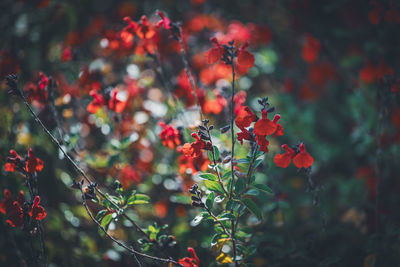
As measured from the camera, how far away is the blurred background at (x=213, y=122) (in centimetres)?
198

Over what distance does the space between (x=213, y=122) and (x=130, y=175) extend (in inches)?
32.9

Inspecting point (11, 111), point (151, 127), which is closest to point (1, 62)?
point (11, 111)

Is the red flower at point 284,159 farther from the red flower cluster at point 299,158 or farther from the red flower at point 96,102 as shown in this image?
the red flower at point 96,102

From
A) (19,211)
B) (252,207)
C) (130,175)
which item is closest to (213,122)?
(130,175)

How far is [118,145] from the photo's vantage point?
1.91m

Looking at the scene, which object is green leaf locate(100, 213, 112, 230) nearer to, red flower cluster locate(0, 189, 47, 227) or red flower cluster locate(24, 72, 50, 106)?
red flower cluster locate(0, 189, 47, 227)

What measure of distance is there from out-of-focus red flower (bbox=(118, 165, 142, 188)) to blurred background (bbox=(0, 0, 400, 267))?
1cm

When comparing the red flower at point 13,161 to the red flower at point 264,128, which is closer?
the red flower at point 264,128

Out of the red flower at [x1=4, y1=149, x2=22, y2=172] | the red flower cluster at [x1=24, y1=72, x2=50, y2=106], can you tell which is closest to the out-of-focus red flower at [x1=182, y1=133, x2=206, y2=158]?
the red flower at [x1=4, y1=149, x2=22, y2=172]

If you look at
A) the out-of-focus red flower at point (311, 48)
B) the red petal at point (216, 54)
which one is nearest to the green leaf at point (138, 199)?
the red petal at point (216, 54)

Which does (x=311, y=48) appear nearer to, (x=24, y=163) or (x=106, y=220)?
(x=106, y=220)

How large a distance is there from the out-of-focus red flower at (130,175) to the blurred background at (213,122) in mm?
12

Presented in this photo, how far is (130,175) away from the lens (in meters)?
2.43

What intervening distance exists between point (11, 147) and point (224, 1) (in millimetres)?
3392
